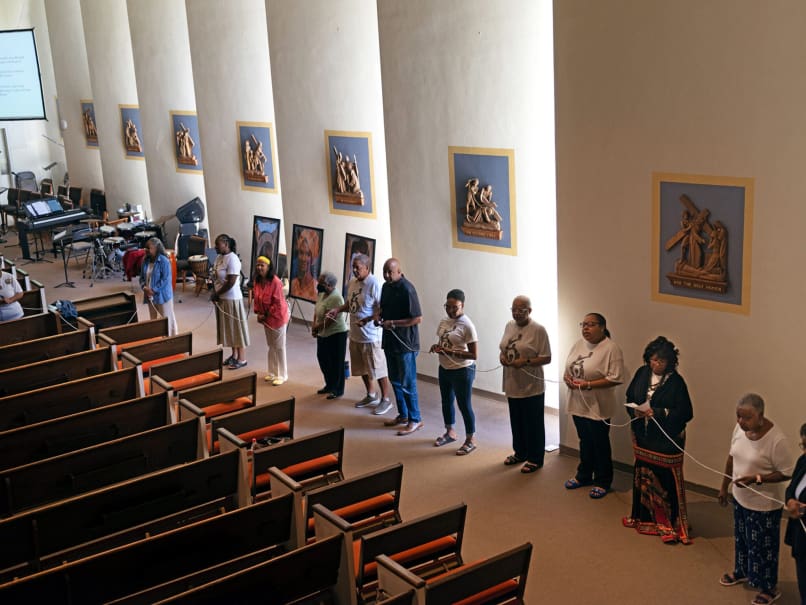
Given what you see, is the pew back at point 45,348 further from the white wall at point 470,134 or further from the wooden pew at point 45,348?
the white wall at point 470,134

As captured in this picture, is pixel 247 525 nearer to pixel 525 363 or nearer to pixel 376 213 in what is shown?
pixel 525 363

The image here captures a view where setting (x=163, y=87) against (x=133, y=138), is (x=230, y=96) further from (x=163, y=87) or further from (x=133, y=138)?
(x=133, y=138)

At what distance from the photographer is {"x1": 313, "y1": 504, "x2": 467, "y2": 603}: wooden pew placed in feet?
19.1

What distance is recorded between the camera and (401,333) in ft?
31.8

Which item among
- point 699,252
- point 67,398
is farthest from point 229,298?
point 699,252

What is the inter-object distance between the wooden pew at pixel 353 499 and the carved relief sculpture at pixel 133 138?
48.0 feet

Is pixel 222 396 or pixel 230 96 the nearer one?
pixel 222 396

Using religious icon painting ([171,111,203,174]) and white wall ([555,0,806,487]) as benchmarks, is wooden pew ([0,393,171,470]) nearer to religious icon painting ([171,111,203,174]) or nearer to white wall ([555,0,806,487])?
white wall ([555,0,806,487])

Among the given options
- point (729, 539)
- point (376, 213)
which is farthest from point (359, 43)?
point (729, 539)

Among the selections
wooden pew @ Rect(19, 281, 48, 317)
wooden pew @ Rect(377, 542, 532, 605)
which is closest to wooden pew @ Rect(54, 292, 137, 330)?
wooden pew @ Rect(19, 281, 48, 317)

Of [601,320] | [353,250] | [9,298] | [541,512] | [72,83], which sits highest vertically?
[72,83]

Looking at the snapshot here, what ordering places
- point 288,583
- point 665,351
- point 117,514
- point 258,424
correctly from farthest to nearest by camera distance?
point 258,424 → point 665,351 → point 117,514 → point 288,583

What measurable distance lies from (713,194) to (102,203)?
17641mm

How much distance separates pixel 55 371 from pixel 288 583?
4669 mm
